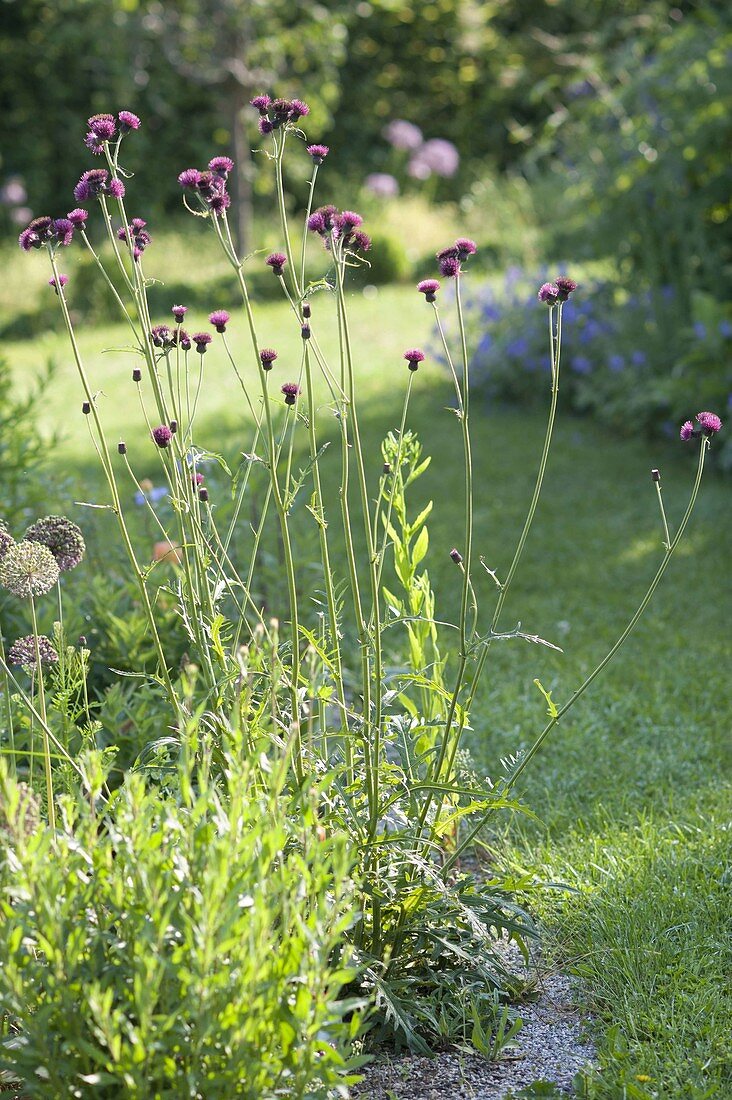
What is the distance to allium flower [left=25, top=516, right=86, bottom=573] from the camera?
2.17 m

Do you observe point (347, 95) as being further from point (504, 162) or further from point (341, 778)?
point (341, 778)

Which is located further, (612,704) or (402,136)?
(402,136)

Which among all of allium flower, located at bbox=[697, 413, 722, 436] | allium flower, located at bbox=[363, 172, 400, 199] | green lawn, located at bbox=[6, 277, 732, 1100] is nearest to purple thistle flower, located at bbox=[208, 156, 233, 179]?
allium flower, located at bbox=[697, 413, 722, 436]

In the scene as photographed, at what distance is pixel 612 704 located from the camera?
3.49 meters

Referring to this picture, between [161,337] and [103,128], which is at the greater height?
[103,128]

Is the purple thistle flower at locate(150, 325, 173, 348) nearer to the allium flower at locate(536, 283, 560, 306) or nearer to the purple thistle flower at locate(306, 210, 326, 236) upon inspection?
the purple thistle flower at locate(306, 210, 326, 236)

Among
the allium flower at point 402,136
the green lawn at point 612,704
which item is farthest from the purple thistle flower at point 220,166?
the allium flower at point 402,136

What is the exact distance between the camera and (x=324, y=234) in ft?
6.17

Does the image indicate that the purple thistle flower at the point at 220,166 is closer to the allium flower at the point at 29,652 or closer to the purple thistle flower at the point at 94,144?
the purple thistle flower at the point at 94,144

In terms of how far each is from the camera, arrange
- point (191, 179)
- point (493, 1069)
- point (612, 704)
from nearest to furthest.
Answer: point (191, 179) < point (493, 1069) < point (612, 704)

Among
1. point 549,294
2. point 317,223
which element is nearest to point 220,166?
point 317,223

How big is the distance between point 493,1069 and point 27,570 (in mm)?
1168

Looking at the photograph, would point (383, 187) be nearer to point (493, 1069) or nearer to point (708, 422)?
point (708, 422)

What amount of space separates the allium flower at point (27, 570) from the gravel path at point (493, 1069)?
0.99 meters
